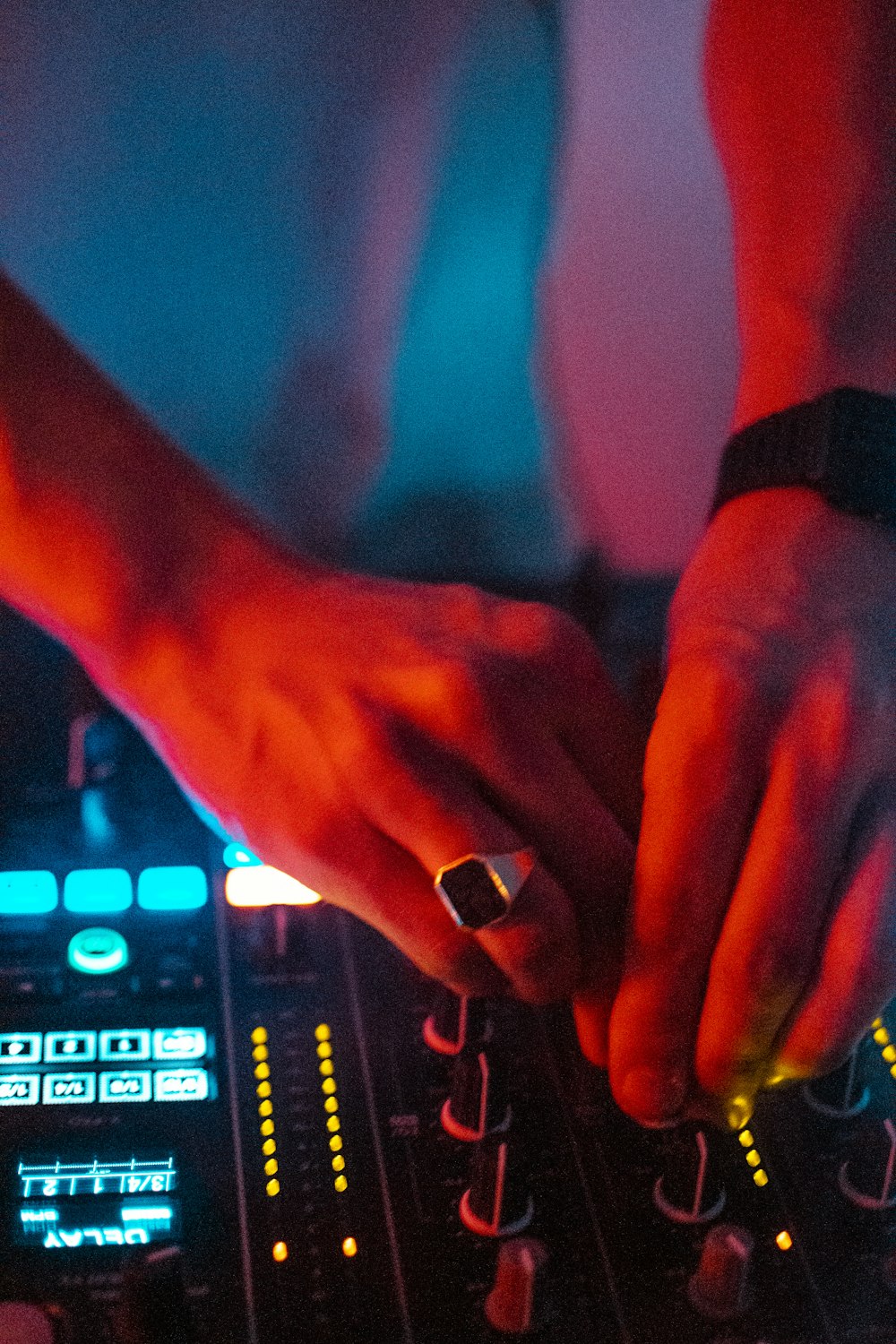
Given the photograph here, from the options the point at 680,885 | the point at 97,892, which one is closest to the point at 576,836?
the point at 680,885

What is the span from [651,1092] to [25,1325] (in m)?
0.26

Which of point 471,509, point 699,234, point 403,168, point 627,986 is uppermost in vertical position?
point 403,168

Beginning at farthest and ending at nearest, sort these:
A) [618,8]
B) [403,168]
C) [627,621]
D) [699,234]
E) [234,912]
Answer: [699,234] → [618,8] → [627,621] → [403,168] → [234,912]

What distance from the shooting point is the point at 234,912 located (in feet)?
2.35

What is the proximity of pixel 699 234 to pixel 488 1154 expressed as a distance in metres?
1.42

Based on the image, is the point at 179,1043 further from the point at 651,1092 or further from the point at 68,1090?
the point at 651,1092

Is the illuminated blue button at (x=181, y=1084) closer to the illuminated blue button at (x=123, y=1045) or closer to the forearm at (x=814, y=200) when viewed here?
the illuminated blue button at (x=123, y=1045)

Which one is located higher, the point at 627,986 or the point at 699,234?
the point at 627,986

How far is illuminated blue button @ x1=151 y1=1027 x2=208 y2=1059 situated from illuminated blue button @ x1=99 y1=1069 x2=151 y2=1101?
13 millimetres


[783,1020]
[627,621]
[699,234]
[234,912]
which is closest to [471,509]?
[627,621]

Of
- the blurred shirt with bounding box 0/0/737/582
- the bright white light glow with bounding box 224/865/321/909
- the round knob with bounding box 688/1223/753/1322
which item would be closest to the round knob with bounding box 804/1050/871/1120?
the round knob with bounding box 688/1223/753/1322

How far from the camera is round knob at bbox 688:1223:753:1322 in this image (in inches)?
21.9

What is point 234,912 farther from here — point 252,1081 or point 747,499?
point 747,499

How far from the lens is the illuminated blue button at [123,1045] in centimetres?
63
